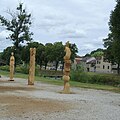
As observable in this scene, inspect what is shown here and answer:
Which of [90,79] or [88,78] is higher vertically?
[88,78]

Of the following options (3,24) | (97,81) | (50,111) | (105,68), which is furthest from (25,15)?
(105,68)

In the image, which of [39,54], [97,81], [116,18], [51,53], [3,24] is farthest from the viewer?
[39,54]

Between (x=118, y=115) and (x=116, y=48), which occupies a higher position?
(x=116, y=48)

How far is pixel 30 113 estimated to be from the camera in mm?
11328

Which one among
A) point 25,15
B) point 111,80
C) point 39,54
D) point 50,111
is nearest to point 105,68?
point 39,54

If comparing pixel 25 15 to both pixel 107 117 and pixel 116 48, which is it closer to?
pixel 116 48

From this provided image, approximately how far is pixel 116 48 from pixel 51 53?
41.5m

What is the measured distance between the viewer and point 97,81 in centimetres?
4409

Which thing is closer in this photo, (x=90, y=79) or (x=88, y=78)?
(x=88, y=78)

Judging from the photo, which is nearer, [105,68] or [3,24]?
[3,24]

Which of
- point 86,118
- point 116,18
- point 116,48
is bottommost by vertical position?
point 86,118

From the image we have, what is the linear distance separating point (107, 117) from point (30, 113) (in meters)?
2.41

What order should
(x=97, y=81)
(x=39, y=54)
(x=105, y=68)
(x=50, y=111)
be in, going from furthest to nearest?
(x=105, y=68), (x=39, y=54), (x=97, y=81), (x=50, y=111)

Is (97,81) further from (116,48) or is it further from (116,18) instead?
(116,18)
